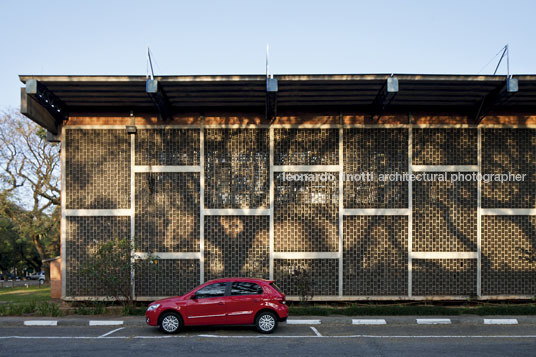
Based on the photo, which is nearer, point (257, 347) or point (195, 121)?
point (257, 347)

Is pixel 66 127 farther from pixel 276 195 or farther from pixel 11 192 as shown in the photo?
pixel 11 192

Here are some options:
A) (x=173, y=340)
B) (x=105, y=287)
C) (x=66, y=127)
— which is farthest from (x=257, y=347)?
(x=66, y=127)

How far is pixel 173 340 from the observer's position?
34.1ft

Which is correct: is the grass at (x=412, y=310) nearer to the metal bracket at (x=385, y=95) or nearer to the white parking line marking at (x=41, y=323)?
the metal bracket at (x=385, y=95)

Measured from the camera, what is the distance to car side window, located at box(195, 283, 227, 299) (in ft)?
36.9

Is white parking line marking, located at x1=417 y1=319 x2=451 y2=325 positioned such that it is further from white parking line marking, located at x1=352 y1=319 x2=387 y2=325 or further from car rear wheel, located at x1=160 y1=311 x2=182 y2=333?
car rear wheel, located at x1=160 y1=311 x2=182 y2=333

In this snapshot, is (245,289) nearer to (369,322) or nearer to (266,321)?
(266,321)

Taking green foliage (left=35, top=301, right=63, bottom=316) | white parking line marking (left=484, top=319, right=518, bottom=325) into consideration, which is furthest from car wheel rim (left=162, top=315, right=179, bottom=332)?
white parking line marking (left=484, top=319, right=518, bottom=325)

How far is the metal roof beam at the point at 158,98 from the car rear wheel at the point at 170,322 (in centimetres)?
640

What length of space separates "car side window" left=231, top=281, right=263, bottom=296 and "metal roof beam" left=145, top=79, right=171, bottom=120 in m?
6.20

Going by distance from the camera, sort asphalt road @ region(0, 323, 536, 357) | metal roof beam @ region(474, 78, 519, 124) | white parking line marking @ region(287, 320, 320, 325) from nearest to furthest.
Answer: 1. asphalt road @ region(0, 323, 536, 357)
2. white parking line marking @ region(287, 320, 320, 325)
3. metal roof beam @ region(474, 78, 519, 124)

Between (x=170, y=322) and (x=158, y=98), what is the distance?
6.65 metres

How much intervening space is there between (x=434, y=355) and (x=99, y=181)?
441 inches

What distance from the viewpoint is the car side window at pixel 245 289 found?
36.8 feet
